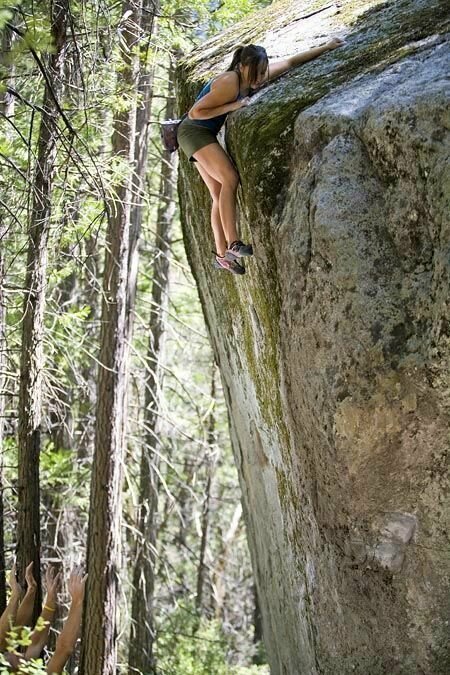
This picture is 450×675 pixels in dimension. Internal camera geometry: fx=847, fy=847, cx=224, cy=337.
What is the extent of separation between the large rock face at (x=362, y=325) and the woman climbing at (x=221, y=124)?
131 mm

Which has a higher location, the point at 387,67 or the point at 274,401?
the point at 387,67

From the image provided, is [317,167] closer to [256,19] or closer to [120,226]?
[256,19]

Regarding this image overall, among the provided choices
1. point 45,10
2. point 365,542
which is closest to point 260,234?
point 365,542

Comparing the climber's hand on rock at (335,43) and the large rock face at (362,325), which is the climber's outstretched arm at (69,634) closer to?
the large rock face at (362,325)

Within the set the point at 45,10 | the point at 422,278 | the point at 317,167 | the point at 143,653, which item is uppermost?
the point at 45,10

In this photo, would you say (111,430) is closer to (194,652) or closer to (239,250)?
(239,250)

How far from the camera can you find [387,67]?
18.6 ft

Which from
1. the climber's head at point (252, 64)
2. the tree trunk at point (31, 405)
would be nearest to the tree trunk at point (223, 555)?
the tree trunk at point (31, 405)

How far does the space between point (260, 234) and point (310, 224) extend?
28.2 inches

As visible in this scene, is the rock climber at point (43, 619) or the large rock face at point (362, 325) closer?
the large rock face at point (362, 325)

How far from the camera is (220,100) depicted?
6434mm

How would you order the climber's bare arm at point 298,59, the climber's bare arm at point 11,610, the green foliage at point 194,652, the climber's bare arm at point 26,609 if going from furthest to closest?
the green foliage at point 194,652 → the climber's bare arm at point 26,609 → the climber's bare arm at point 11,610 → the climber's bare arm at point 298,59

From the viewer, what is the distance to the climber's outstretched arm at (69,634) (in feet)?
23.8

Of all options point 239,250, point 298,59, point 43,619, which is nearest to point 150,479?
point 43,619
